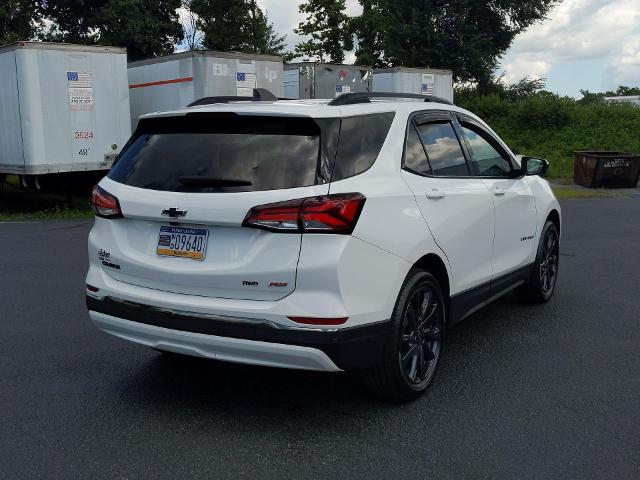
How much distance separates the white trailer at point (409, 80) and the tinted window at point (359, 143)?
587 inches

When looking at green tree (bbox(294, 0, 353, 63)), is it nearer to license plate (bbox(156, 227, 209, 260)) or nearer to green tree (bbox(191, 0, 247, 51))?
green tree (bbox(191, 0, 247, 51))

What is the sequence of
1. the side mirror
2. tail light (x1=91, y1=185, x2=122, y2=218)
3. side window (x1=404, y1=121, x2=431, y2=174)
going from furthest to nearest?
the side mirror
side window (x1=404, y1=121, x2=431, y2=174)
tail light (x1=91, y1=185, x2=122, y2=218)

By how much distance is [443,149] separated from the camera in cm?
472

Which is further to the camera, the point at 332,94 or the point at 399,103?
the point at 332,94

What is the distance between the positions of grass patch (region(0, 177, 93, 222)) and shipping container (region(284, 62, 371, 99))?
18.6 ft

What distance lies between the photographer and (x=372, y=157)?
12.9 ft

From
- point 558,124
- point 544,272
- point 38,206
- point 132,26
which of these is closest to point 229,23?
point 132,26

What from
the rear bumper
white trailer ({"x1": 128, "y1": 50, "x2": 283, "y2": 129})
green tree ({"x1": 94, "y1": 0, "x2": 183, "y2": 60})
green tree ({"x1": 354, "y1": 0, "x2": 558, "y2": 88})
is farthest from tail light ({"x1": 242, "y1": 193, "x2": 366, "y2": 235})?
green tree ({"x1": 94, "y1": 0, "x2": 183, "y2": 60})

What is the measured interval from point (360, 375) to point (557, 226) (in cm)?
349

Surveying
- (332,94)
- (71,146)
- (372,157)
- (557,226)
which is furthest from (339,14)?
(372,157)

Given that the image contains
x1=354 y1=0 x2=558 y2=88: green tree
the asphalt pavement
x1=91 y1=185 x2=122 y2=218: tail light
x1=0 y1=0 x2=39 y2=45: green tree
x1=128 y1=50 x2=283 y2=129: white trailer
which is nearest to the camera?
the asphalt pavement

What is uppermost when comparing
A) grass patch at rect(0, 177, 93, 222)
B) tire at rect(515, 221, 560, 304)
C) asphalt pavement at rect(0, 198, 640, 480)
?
tire at rect(515, 221, 560, 304)

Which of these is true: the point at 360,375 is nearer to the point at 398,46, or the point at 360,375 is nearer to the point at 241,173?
the point at 241,173

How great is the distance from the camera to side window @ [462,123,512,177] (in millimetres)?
5177
